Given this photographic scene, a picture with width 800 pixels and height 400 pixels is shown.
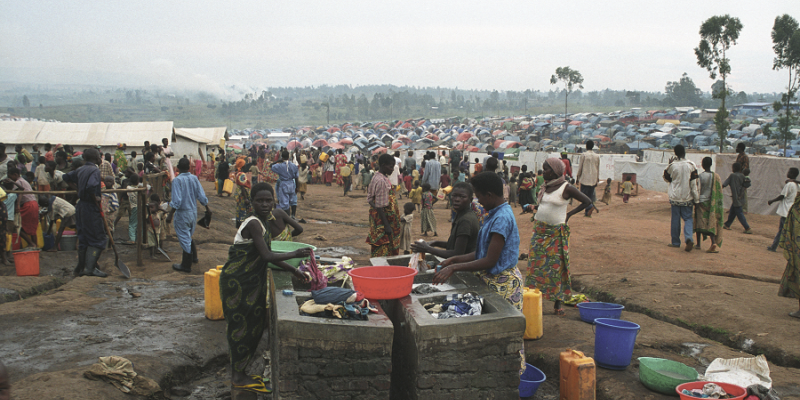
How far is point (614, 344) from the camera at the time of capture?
4219 mm

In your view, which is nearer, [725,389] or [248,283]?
[725,389]

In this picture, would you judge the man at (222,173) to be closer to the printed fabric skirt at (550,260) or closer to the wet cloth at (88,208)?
the wet cloth at (88,208)

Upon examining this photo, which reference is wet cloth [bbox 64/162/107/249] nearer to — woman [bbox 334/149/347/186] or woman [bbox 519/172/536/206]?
woman [bbox 519/172/536/206]

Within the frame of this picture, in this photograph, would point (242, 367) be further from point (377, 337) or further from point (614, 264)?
point (614, 264)

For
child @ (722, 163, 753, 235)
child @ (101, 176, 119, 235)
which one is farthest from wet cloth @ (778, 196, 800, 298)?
child @ (101, 176, 119, 235)

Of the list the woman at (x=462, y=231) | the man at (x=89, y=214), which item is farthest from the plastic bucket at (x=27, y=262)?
the woman at (x=462, y=231)

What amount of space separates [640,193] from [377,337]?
62.9 feet

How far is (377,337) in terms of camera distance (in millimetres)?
3211

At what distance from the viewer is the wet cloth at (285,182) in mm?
10750

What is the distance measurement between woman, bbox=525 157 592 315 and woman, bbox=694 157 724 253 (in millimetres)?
4596

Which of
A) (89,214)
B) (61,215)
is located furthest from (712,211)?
(61,215)

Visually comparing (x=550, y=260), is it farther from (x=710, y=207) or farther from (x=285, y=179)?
(x=285, y=179)

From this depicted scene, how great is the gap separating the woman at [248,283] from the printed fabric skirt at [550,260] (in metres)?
2.78

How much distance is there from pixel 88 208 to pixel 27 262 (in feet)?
4.45
